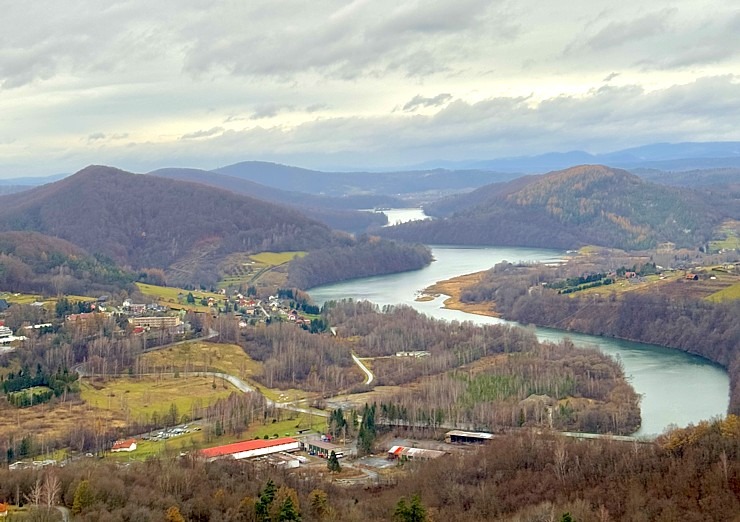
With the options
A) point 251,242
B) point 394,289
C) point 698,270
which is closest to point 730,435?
point 698,270

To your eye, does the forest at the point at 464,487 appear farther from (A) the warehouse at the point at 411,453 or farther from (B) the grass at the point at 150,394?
(B) the grass at the point at 150,394

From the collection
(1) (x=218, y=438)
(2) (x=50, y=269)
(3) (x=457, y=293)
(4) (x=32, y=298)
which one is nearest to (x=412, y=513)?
(1) (x=218, y=438)

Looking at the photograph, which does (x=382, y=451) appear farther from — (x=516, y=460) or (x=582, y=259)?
(x=582, y=259)

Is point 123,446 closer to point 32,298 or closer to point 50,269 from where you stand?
point 32,298

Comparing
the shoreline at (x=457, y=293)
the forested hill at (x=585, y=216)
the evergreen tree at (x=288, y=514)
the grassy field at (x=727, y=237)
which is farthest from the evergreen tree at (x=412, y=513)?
the forested hill at (x=585, y=216)

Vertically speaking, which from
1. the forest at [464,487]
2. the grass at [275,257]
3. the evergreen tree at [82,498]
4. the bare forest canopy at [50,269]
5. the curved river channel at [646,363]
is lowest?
the curved river channel at [646,363]

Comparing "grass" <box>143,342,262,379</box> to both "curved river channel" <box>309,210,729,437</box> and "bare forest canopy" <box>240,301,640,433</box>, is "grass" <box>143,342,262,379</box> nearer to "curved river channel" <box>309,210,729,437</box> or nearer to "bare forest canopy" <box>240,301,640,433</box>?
"bare forest canopy" <box>240,301,640,433</box>

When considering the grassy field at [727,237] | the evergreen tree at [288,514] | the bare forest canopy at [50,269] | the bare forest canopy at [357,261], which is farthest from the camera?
the grassy field at [727,237]
